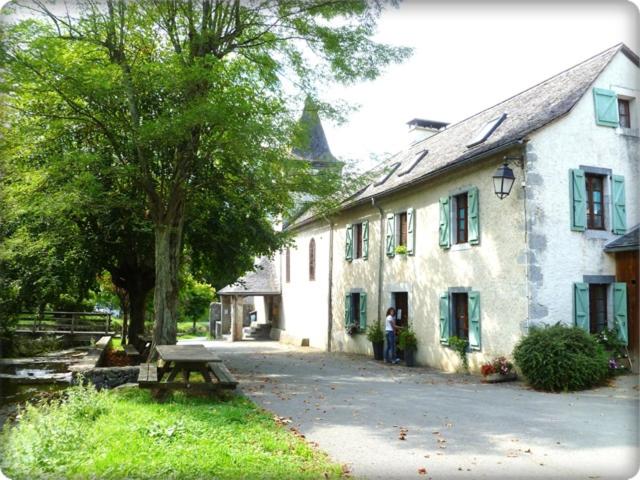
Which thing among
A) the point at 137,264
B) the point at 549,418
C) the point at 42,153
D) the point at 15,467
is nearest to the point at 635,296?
the point at 549,418

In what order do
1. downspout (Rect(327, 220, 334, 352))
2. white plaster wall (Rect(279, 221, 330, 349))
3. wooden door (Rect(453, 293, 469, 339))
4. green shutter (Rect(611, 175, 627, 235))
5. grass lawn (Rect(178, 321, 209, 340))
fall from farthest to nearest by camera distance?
grass lawn (Rect(178, 321, 209, 340)) < white plaster wall (Rect(279, 221, 330, 349)) < downspout (Rect(327, 220, 334, 352)) < wooden door (Rect(453, 293, 469, 339)) < green shutter (Rect(611, 175, 627, 235))

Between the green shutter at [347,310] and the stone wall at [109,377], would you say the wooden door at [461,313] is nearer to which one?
the green shutter at [347,310]

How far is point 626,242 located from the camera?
40.6ft

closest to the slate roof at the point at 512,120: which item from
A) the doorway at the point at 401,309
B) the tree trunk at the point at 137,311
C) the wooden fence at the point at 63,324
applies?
the doorway at the point at 401,309

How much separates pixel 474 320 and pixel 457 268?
1536 mm

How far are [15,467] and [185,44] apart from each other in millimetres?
8892

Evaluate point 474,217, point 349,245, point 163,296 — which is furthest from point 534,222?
point 349,245

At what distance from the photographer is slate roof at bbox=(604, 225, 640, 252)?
39.8 ft

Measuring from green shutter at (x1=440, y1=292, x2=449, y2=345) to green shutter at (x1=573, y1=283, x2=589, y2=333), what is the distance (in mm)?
3261

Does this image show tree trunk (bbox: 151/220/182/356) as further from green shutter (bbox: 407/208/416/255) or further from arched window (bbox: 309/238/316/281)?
arched window (bbox: 309/238/316/281)

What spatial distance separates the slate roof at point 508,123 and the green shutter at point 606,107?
0.38 metres

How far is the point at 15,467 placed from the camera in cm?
562

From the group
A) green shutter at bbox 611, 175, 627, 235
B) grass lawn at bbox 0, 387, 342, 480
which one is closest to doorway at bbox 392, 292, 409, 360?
green shutter at bbox 611, 175, 627, 235

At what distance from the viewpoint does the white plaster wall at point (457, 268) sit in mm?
12445
